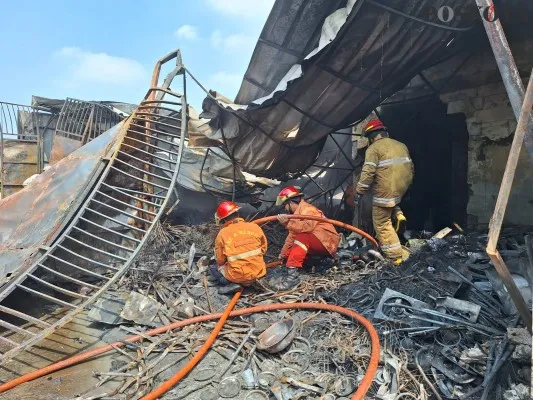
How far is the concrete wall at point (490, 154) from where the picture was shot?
17.1 feet

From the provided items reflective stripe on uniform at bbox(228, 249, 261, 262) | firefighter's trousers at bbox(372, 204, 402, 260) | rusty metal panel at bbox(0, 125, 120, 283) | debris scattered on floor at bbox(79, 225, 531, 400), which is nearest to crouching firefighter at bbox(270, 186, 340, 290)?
debris scattered on floor at bbox(79, 225, 531, 400)

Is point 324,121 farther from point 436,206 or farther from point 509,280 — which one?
point 509,280

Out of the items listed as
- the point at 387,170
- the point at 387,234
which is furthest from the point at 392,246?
the point at 387,170

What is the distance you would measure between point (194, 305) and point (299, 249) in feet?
5.52

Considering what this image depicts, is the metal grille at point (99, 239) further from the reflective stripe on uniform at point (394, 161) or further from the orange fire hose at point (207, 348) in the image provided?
the reflective stripe on uniform at point (394, 161)

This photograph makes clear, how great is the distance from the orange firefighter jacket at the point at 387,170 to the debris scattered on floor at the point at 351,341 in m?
0.98

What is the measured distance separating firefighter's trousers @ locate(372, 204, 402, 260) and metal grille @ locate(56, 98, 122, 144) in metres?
8.48

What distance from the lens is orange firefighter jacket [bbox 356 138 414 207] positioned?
18.1 ft

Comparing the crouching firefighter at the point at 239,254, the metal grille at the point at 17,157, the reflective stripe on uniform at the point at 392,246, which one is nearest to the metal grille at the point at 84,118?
the metal grille at the point at 17,157

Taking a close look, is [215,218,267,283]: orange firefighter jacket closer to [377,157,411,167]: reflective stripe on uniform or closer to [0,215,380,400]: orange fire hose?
[0,215,380,400]: orange fire hose

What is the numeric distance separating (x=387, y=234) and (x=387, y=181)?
763 mm

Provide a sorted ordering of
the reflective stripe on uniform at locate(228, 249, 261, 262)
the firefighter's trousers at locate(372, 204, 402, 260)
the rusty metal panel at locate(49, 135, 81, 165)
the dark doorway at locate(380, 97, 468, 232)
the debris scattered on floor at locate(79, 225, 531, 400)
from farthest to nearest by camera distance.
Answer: the dark doorway at locate(380, 97, 468, 232) → the rusty metal panel at locate(49, 135, 81, 165) → the firefighter's trousers at locate(372, 204, 402, 260) → the reflective stripe on uniform at locate(228, 249, 261, 262) → the debris scattered on floor at locate(79, 225, 531, 400)

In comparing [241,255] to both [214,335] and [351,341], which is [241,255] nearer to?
[214,335]

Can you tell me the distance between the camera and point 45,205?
4.69 m
